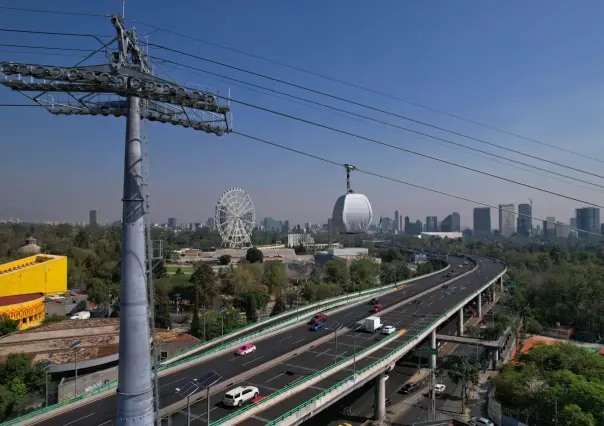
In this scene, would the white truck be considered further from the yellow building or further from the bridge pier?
the yellow building

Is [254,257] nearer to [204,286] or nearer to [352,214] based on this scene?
[204,286]

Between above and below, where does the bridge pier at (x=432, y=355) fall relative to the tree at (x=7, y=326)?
below

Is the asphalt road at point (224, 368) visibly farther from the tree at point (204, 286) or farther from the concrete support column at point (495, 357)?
the tree at point (204, 286)

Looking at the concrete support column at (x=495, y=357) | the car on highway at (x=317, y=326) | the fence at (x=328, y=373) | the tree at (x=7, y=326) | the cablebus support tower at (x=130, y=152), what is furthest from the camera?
the concrete support column at (x=495, y=357)

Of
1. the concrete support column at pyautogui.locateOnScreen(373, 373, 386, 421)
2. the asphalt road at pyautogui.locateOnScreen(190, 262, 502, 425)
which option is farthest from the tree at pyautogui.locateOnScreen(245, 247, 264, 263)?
the concrete support column at pyautogui.locateOnScreen(373, 373, 386, 421)

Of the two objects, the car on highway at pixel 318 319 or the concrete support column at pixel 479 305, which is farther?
the concrete support column at pixel 479 305

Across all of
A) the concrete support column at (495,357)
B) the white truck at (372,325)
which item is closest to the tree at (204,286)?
the white truck at (372,325)

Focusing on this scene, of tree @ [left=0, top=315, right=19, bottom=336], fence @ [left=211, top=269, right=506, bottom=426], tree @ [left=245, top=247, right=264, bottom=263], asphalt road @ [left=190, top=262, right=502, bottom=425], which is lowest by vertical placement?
tree @ [left=0, top=315, right=19, bottom=336]
